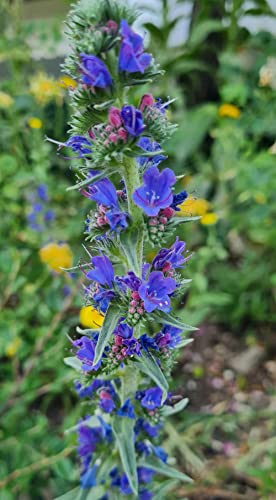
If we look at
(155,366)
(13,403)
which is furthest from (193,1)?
(155,366)

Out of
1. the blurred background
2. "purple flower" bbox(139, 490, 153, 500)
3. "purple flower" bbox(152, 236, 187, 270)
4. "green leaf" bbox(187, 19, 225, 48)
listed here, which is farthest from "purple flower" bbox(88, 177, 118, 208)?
"green leaf" bbox(187, 19, 225, 48)

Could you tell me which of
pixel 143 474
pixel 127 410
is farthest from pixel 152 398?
pixel 143 474

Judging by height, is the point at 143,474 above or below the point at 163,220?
below

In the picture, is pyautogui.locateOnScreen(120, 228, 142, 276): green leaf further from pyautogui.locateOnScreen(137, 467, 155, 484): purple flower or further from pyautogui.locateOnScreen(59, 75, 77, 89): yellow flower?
pyautogui.locateOnScreen(137, 467, 155, 484): purple flower

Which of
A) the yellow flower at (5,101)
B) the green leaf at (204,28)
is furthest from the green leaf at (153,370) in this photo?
the green leaf at (204,28)

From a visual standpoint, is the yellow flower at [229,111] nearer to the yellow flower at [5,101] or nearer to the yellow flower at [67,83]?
the yellow flower at [67,83]

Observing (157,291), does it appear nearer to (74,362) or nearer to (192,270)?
(74,362)
